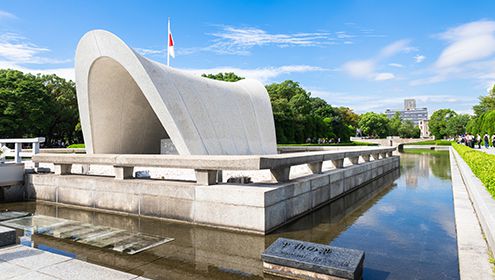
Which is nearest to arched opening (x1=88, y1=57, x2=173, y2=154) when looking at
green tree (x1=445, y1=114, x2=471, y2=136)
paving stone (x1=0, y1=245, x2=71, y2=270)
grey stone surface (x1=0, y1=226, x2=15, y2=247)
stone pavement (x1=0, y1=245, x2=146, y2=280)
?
grey stone surface (x1=0, y1=226, x2=15, y2=247)

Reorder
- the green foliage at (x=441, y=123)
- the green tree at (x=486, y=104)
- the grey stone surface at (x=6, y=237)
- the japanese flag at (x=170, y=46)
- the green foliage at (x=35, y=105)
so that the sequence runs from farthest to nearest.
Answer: the green foliage at (x=441, y=123), the green tree at (x=486, y=104), the green foliage at (x=35, y=105), the japanese flag at (x=170, y=46), the grey stone surface at (x=6, y=237)

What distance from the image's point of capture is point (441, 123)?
91.2 meters

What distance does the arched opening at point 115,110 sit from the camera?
500 inches

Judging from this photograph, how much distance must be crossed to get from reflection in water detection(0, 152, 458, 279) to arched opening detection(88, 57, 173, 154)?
5795 millimetres

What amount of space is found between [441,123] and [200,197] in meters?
102

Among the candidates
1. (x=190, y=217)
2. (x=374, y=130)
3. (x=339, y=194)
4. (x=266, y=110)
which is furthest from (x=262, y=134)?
(x=374, y=130)

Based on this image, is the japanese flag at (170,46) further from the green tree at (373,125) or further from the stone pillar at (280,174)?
the green tree at (373,125)

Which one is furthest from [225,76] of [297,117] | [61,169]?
[61,169]

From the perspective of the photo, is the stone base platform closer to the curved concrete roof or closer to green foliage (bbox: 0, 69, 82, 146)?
the curved concrete roof

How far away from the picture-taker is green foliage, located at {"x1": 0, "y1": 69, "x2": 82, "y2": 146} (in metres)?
32.9

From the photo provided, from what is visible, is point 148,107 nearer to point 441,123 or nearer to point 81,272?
point 81,272

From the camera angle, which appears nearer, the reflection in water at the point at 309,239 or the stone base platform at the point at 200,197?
the reflection in water at the point at 309,239

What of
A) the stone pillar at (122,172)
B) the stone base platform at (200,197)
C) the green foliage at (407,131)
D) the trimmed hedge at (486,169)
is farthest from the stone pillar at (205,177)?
the green foliage at (407,131)

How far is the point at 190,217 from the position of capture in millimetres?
5992
